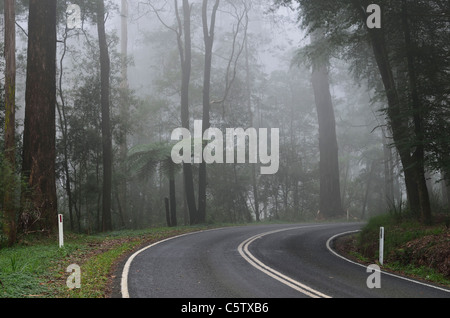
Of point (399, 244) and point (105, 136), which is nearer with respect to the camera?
point (399, 244)

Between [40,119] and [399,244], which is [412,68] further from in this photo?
[40,119]

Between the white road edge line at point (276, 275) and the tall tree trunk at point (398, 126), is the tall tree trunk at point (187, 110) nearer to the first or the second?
the white road edge line at point (276, 275)

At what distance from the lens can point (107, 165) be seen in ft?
65.3

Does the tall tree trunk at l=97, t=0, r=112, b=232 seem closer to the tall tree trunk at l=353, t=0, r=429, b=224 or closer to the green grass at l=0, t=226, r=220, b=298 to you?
the green grass at l=0, t=226, r=220, b=298

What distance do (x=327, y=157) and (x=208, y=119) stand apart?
9516 mm

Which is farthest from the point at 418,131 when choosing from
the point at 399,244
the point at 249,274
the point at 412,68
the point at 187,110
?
the point at 187,110

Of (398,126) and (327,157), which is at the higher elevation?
(398,126)

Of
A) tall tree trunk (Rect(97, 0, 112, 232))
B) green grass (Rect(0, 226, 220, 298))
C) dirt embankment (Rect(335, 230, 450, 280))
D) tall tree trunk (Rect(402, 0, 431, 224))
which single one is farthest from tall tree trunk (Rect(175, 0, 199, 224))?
tall tree trunk (Rect(402, 0, 431, 224))

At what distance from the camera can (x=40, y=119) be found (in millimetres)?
13266

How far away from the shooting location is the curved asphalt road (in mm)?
7164

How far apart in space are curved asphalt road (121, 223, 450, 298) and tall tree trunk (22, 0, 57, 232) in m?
3.83

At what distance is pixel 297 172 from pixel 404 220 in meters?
21.2

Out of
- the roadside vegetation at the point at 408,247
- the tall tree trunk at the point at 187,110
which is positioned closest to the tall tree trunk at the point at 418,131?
the roadside vegetation at the point at 408,247
